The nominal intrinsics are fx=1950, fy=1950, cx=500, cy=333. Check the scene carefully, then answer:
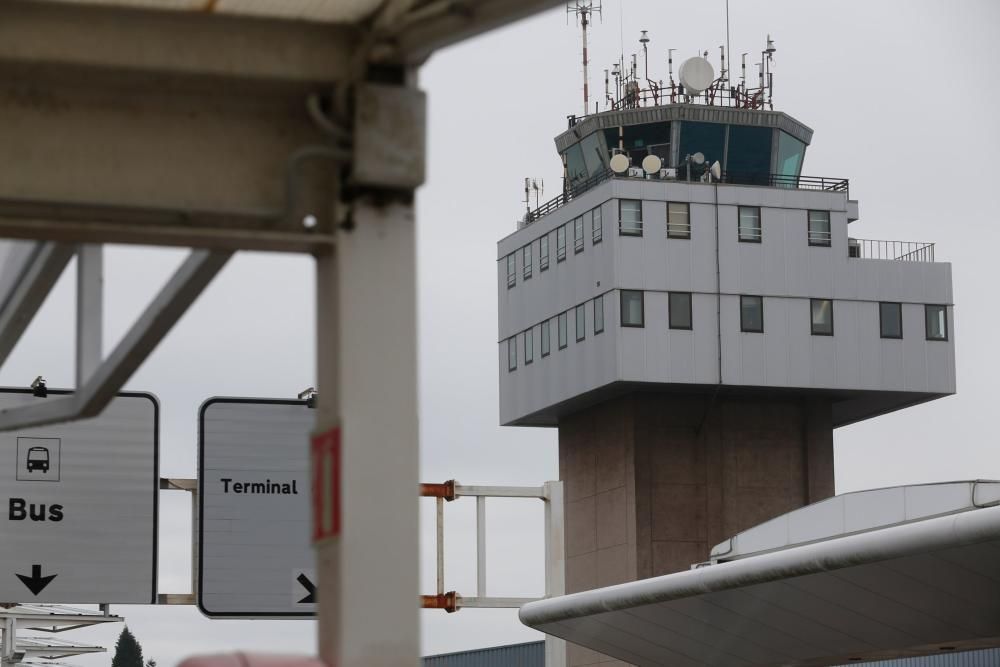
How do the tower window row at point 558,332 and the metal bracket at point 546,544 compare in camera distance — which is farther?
the tower window row at point 558,332

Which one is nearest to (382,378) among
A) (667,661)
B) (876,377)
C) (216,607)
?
(216,607)

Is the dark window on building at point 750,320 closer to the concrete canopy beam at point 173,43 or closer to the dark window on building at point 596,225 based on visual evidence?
the dark window on building at point 596,225

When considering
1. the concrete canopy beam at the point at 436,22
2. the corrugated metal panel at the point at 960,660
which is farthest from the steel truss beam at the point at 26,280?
the corrugated metal panel at the point at 960,660

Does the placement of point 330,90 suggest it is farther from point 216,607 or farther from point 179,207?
point 216,607

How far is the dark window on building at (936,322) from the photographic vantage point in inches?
3578

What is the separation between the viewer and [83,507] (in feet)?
50.0

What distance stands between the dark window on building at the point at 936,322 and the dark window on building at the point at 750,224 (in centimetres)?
878

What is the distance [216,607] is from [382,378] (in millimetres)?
6053

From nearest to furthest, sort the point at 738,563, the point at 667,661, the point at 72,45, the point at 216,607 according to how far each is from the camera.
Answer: the point at 72,45 → the point at 216,607 → the point at 738,563 → the point at 667,661

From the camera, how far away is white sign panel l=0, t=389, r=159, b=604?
588 inches

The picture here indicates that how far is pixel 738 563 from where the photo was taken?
150ft

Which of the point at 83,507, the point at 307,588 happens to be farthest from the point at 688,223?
the point at 307,588

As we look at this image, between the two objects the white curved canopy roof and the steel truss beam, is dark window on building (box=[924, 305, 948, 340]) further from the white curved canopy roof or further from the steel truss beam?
the steel truss beam

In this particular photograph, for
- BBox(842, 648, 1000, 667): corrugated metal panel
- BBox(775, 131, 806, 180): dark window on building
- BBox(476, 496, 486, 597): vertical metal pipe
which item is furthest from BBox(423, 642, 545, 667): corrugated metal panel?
BBox(476, 496, 486, 597): vertical metal pipe
